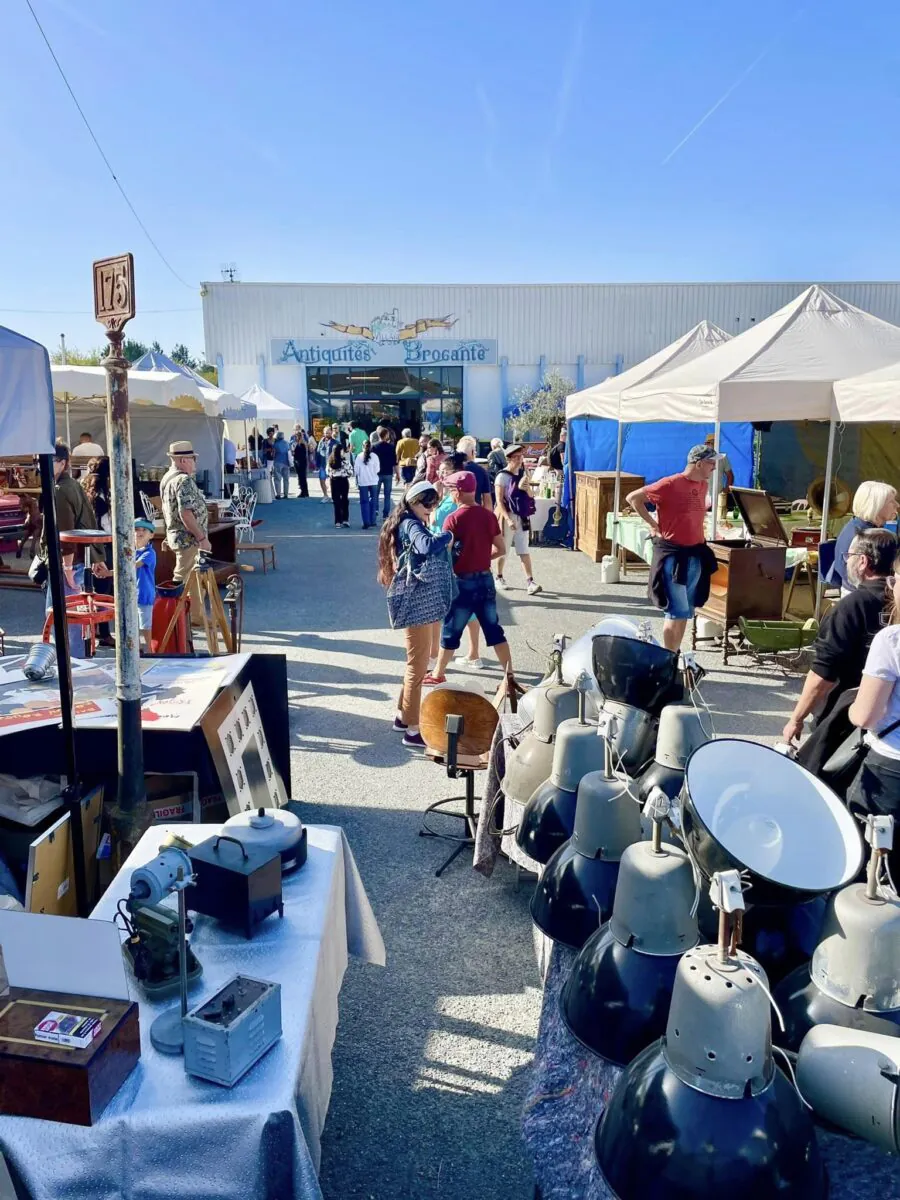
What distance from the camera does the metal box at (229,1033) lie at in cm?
175

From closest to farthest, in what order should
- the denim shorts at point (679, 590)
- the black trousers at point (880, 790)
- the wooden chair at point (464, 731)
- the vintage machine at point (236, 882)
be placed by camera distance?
the vintage machine at point (236, 882), the black trousers at point (880, 790), the wooden chair at point (464, 731), the denim shorts at point (679, 590)

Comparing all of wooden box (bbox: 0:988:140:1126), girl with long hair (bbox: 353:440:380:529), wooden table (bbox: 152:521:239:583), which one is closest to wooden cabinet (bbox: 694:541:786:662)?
wooden table (bbox: 152:521:239:583)

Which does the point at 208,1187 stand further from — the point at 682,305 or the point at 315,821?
the point at 682,305

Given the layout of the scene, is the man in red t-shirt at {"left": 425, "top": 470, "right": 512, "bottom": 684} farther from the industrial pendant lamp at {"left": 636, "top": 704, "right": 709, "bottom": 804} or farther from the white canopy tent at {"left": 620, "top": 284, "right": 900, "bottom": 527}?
the industrial pendant lamp at {"left": 636, "top": 704, "right": 709, "bottom": 804}

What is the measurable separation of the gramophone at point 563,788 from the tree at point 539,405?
26.4m

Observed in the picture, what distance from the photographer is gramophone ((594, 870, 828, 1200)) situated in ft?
4.62

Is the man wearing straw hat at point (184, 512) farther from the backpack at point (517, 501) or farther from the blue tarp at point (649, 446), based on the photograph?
the blue tarp at point (649, 446)

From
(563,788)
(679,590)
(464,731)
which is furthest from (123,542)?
(679,590)

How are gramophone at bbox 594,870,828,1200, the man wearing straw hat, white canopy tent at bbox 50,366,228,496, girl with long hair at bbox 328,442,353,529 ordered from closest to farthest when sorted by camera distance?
gramophone at bbox 594,870,828,1200 → the man wearing straw hat → girl with long hair at bbox 328,442,353,529 → white canopy tent at bbox 50,366,228,496

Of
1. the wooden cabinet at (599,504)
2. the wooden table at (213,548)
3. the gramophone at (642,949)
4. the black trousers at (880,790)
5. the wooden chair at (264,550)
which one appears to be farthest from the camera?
the wooden cabinet at (599,504)

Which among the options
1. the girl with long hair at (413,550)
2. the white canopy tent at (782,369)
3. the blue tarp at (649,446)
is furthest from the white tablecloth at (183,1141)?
the blue tarp at (649,446)

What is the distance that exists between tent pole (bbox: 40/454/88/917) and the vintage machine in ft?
3.52

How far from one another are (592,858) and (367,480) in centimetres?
1432

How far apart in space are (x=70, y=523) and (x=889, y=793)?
24.3 ft
